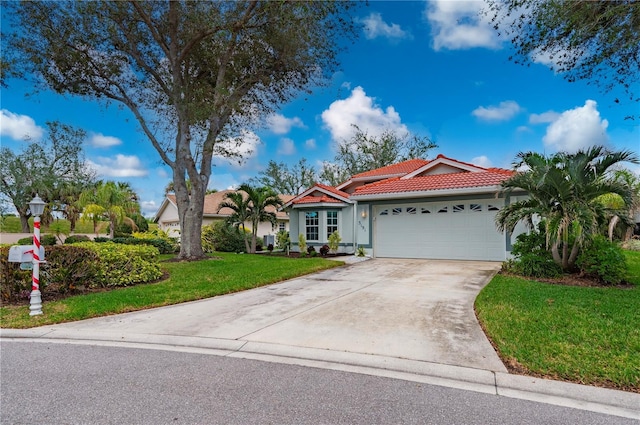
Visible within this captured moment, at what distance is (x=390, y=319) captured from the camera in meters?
5.90

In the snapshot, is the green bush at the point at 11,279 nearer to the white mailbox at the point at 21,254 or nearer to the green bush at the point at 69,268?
the green bush at the point at 69,268

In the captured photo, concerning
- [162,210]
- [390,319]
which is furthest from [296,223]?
[162,210]

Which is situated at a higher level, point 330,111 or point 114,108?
point 330,111

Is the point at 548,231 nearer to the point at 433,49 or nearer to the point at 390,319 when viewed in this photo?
the point at 390,319

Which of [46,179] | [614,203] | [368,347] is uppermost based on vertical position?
[46,179]

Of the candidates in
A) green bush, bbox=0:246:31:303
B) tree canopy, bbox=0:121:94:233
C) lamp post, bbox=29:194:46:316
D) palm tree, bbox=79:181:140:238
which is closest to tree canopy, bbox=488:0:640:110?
lamp post, bbox=29:194:46:316

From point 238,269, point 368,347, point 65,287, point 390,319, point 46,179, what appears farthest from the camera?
point 46,179

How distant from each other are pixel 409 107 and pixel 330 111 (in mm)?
5120

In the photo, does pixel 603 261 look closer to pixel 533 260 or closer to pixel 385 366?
pixel 533 260

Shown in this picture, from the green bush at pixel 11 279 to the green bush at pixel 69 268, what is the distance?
398mm

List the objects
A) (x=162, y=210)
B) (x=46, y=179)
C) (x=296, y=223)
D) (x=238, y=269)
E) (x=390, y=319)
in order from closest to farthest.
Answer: (x=390, y=319), (x=238, y=269), (x=296, y=223), (x=46, y=179), (x=162, y=210)

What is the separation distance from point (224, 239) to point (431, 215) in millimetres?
12233

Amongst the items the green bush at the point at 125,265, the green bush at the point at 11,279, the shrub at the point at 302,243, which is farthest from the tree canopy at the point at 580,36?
→ the green bush at the point at 11,279

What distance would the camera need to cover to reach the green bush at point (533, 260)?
9219 millimetres
